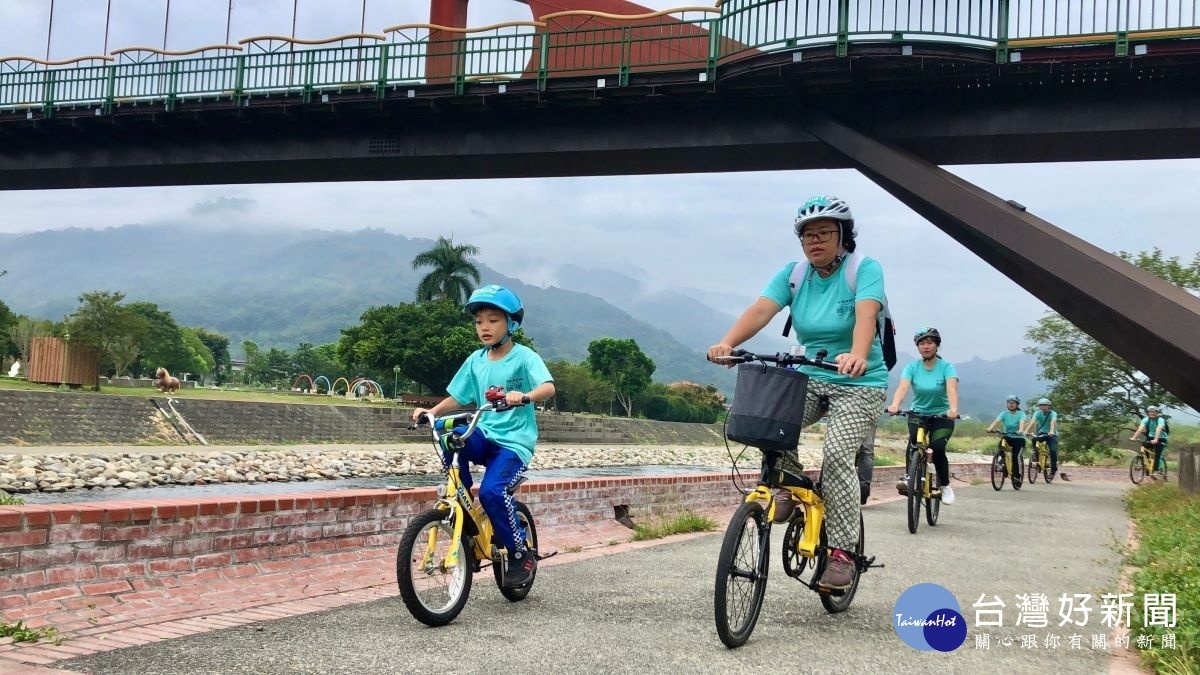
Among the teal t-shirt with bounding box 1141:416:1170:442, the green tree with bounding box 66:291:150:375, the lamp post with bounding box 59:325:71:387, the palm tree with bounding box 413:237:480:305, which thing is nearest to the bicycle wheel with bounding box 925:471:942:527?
the teal t-shirt with bounding box 1141:416:1170:442

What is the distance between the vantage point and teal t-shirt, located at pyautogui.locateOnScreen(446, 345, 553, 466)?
5.06m

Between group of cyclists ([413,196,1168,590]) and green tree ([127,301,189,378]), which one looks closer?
group of cyclists ([413,196,1168,590])

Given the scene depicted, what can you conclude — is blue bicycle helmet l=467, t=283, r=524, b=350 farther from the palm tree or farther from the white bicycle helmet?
the palm tree

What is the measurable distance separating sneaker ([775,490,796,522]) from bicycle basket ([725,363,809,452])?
1.06 ft

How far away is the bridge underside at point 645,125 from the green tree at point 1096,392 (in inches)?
393

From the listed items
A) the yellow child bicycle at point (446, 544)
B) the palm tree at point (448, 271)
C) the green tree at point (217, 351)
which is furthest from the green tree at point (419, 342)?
the green tree at point (217, 351)

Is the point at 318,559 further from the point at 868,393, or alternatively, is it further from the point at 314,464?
the point at 314,464

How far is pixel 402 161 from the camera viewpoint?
82.2ft

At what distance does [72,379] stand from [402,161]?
1331 centimetres

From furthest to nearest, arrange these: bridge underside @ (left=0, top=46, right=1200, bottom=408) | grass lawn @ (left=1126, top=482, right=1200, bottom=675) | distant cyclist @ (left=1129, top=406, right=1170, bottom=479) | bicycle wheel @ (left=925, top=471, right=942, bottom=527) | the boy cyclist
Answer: distant cyclist @ (left=1129, top=406, right=1170, bottom=479)
bridge underside @ (left=0, top=46, right=1200, bottom=408)
bicycle wheel @ (left=925, top=471, right=942, bottom=527)
the boy cyclist
grass lawn @ (left=1126, top=482, right=1200, bottom=675)

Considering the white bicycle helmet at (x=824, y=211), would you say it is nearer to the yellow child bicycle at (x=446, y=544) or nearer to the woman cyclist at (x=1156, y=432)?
the yellow child bicycle at (x=446, y=544)

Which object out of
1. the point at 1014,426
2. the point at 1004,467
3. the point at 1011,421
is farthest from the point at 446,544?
the point at 1004,467

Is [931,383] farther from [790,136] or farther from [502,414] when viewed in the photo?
[790,136]

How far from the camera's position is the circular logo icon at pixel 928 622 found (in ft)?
14.8
